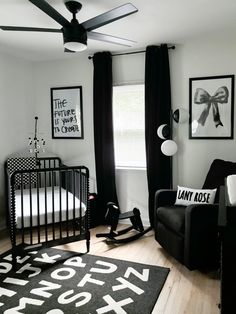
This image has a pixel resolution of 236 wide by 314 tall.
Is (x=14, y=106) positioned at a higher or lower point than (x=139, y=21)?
lower

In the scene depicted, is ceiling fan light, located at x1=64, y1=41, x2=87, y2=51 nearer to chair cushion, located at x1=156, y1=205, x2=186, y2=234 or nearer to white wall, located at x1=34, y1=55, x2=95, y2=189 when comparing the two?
white wall, located at x1=34, y1=55, x2=95, y2=189

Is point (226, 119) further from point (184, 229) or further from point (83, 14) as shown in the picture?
point (83, 14)

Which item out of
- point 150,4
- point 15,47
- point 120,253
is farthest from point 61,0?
point 120,253

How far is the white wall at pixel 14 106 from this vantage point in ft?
12.4

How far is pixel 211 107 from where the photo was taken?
10.9ft

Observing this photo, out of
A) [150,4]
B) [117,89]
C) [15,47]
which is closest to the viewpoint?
[150,4]

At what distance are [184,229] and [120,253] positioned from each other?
82 cm

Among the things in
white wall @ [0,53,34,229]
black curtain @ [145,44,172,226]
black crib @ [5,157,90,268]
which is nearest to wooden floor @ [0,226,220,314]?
black crib @ [5,157,90,268]

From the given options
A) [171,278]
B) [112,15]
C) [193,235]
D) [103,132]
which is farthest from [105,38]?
[171,278]

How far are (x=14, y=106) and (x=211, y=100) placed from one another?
276 cm

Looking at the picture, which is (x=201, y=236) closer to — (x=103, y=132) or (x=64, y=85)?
(x=103, y=132)

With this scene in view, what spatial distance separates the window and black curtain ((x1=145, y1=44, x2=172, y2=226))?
0.27 metres

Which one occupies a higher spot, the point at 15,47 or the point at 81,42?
the point at 15,47

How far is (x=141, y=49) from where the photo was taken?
360 centimetres
